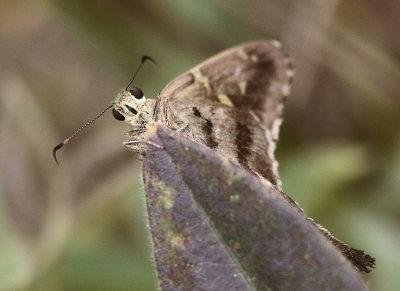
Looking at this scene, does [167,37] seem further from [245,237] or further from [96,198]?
[245,237]

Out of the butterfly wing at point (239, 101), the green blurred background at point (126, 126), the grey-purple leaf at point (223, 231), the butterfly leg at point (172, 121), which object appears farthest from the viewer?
the green blurred background at point (126, 126)

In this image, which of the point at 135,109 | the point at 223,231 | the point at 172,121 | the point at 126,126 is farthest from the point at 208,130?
the point at 126,126

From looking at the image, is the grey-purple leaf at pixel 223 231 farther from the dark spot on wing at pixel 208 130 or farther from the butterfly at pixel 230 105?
the dark spot on wing at pixel 208 130

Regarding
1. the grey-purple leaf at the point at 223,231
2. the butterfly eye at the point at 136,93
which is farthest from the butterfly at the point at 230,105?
the grey-purple leaf at the point at 223,231

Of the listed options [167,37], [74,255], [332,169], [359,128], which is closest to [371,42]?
[359,128]

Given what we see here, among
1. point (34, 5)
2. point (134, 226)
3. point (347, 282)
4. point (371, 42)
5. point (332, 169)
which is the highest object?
point (34, 5)

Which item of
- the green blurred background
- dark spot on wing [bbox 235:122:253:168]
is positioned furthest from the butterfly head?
the green blurred background

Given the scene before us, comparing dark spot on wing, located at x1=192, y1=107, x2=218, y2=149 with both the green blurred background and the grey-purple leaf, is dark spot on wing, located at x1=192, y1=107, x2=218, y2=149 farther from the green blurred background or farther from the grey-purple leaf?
the green blurred background

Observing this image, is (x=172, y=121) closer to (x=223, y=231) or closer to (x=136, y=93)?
(x=136, y=93)
